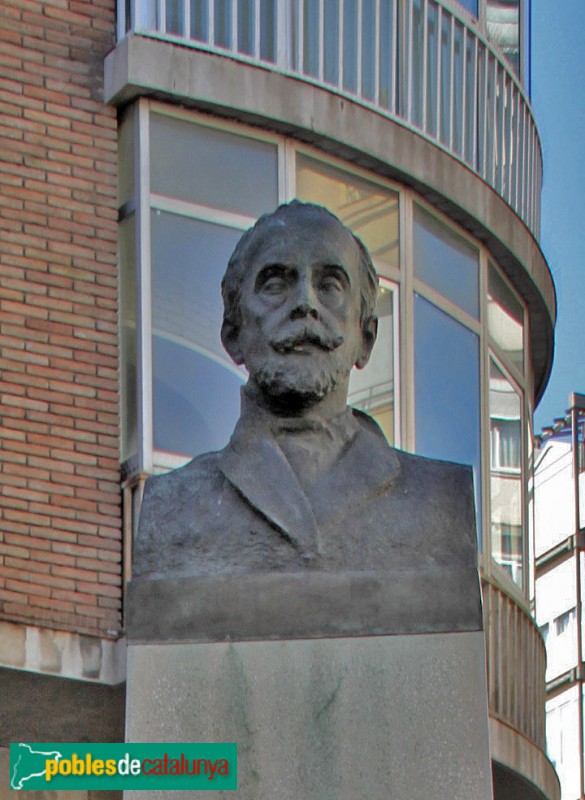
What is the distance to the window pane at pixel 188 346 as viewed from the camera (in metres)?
17.2

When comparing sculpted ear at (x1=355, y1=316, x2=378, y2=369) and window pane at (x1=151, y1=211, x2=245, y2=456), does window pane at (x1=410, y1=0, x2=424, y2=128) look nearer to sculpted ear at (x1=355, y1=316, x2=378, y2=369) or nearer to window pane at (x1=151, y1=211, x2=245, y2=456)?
window pane at (x1=151, y1=211, x2=245, y2=456)

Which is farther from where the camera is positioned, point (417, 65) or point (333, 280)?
point (417, 65)

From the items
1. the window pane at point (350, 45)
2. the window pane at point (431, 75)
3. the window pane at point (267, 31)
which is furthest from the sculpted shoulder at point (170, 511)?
the window pane at point (431, 75)

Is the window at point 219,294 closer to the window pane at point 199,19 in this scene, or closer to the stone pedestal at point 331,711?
the window pane at point 199,19

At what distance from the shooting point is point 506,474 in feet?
65.5

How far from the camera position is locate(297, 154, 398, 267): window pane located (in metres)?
18.1

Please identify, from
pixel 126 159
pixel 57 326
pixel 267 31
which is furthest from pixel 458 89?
pixel 57 326

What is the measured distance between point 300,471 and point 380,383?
9.21 meters

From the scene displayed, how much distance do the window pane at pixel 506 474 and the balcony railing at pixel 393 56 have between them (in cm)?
120

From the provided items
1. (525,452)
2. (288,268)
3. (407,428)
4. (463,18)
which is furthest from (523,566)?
(288,268)

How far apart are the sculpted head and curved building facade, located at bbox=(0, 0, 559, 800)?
316 inches

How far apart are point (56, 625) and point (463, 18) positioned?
5.08m

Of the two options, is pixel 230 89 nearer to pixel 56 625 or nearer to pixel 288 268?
pixel 56 625

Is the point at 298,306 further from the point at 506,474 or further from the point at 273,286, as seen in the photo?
the point at 506,474
